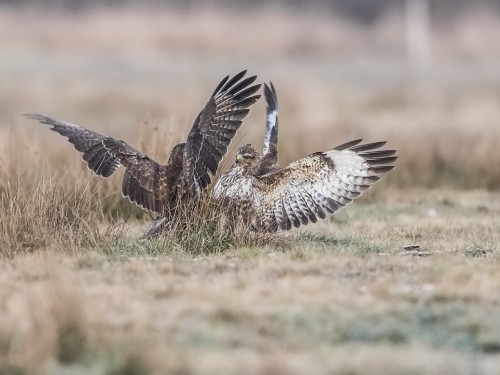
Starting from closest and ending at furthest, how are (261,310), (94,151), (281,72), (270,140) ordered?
(261,310) < (94,151) < (270,140) < (281,72)

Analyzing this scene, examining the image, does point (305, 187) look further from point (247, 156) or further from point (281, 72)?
point (281, 72)

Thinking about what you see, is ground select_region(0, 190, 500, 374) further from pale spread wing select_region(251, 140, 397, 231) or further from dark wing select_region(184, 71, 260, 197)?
dark wing select_region(184, 71, 260, 197)

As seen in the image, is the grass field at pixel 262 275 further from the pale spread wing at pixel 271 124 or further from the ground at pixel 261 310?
the pale spread wing at pixel 271 124

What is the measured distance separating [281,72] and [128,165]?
21985mm

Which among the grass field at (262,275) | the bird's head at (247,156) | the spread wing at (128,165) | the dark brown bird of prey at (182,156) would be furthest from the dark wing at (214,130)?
the grass field at (262,275)

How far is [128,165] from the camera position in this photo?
995 cm

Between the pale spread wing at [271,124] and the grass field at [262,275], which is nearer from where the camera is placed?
the grass field at [262,275]

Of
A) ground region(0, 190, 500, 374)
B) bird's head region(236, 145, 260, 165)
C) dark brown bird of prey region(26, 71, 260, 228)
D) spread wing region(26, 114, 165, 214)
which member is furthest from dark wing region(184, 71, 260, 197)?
ground region(0, 190, 500, 374)

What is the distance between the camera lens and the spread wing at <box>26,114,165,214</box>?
9922 mm

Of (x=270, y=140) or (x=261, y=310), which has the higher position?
(x=270, y=140)

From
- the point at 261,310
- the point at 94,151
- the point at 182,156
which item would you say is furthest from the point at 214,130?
the point at 261,310

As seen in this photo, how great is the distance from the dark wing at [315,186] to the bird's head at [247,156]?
0.16 metres

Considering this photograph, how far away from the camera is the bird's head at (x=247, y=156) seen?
9.92 metres

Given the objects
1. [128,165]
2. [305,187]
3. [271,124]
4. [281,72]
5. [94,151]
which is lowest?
[305,187]
